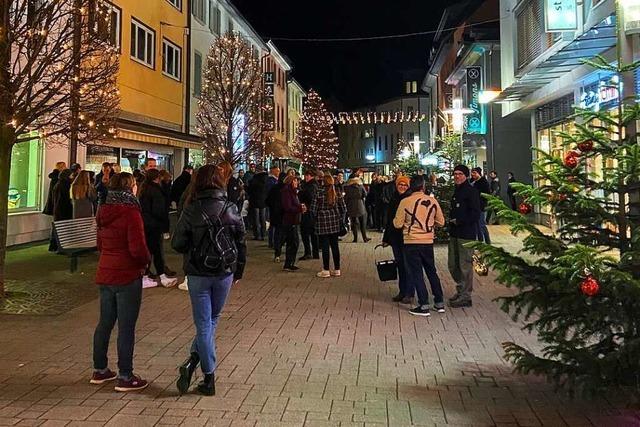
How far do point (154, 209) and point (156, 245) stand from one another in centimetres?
67

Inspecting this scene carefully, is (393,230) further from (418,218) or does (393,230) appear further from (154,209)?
(154,209)

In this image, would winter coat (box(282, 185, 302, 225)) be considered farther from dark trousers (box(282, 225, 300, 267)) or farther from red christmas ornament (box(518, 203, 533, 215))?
red christmas ornament (box(518, 203, 533, 215))

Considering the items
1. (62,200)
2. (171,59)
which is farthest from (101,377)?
(171,59)

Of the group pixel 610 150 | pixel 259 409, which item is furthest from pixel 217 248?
pixel 610 150

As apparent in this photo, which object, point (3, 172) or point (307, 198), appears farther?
point (307, 198)

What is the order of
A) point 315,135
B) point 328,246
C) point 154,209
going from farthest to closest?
1. point 315,135
2. point 328,246
3. point 154,209


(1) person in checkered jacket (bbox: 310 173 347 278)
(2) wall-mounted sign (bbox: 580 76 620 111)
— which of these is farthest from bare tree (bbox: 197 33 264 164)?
(1) person in checkered jacket (bbox: 310 173 347 278)

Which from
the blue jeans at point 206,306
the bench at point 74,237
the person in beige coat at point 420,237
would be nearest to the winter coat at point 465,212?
the person in beige coat at point 420,237

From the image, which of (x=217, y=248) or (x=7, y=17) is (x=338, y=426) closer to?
(x=217, y=248)

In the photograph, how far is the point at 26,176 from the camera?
607 inches

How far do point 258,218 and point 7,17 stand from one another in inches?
385

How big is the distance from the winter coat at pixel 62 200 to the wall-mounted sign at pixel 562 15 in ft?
41.2

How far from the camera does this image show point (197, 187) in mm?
4996

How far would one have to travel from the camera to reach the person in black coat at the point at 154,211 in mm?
9539
